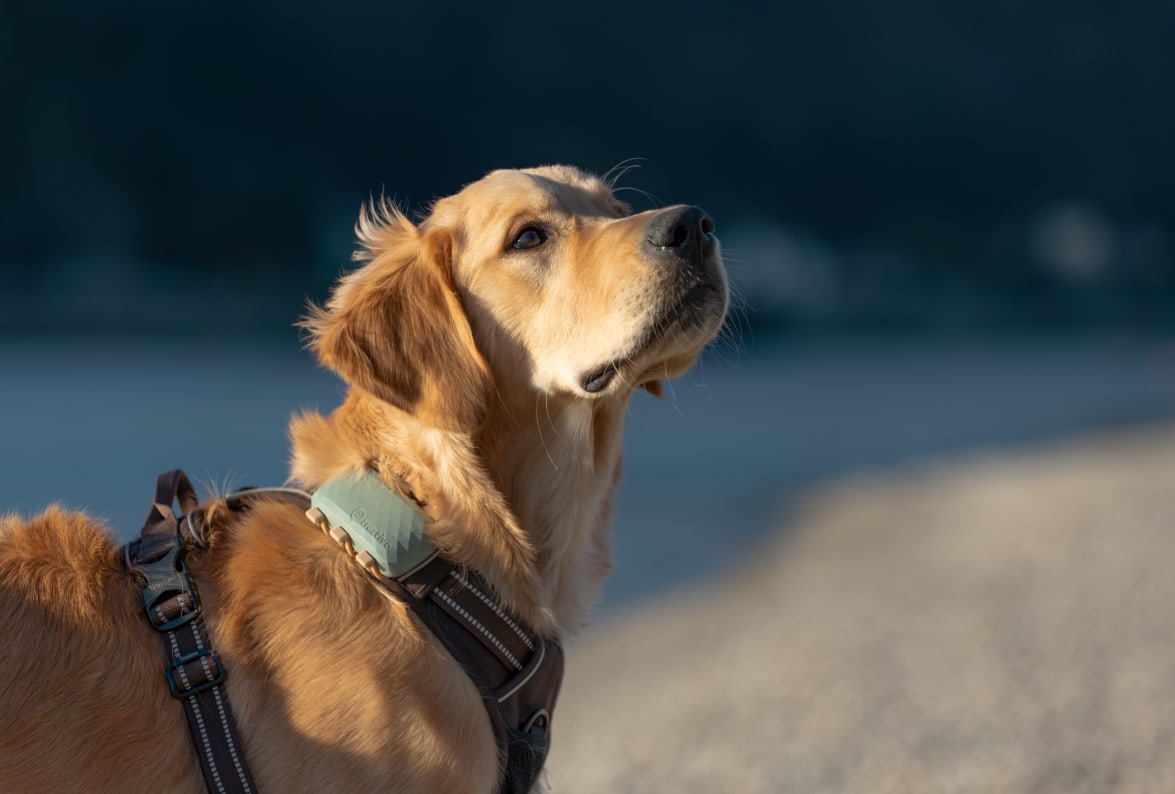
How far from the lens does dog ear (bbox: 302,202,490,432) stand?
318 centimetres

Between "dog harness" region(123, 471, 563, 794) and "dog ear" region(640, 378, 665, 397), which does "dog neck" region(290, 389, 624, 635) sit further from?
"dog ear" region(640, 378, 665, 397)

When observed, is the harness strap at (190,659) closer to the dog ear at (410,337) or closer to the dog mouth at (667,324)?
the dog ear at (410,337)

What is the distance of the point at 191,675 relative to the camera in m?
2.71

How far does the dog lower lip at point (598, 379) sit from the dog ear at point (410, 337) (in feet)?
0.97

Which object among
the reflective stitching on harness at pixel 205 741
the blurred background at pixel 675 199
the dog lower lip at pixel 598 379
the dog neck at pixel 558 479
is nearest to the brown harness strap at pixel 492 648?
the dog neck at pixel 558 479

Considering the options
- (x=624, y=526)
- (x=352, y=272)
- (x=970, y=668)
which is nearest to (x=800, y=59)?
(x=624, y=526)

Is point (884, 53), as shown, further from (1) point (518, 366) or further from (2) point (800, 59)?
(1) point (518, 366)

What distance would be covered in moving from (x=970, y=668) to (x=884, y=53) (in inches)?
2220

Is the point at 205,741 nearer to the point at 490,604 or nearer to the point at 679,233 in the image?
the point at 490,604

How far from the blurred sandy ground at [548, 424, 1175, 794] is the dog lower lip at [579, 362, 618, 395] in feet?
10.7

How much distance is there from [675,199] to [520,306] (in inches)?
1755

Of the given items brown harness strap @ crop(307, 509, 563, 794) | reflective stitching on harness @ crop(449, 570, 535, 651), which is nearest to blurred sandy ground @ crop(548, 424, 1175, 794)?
brown harness strap @ crop(307, 509, 563, 794)

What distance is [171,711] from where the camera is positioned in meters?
2.70

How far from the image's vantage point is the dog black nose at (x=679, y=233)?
3.27m
